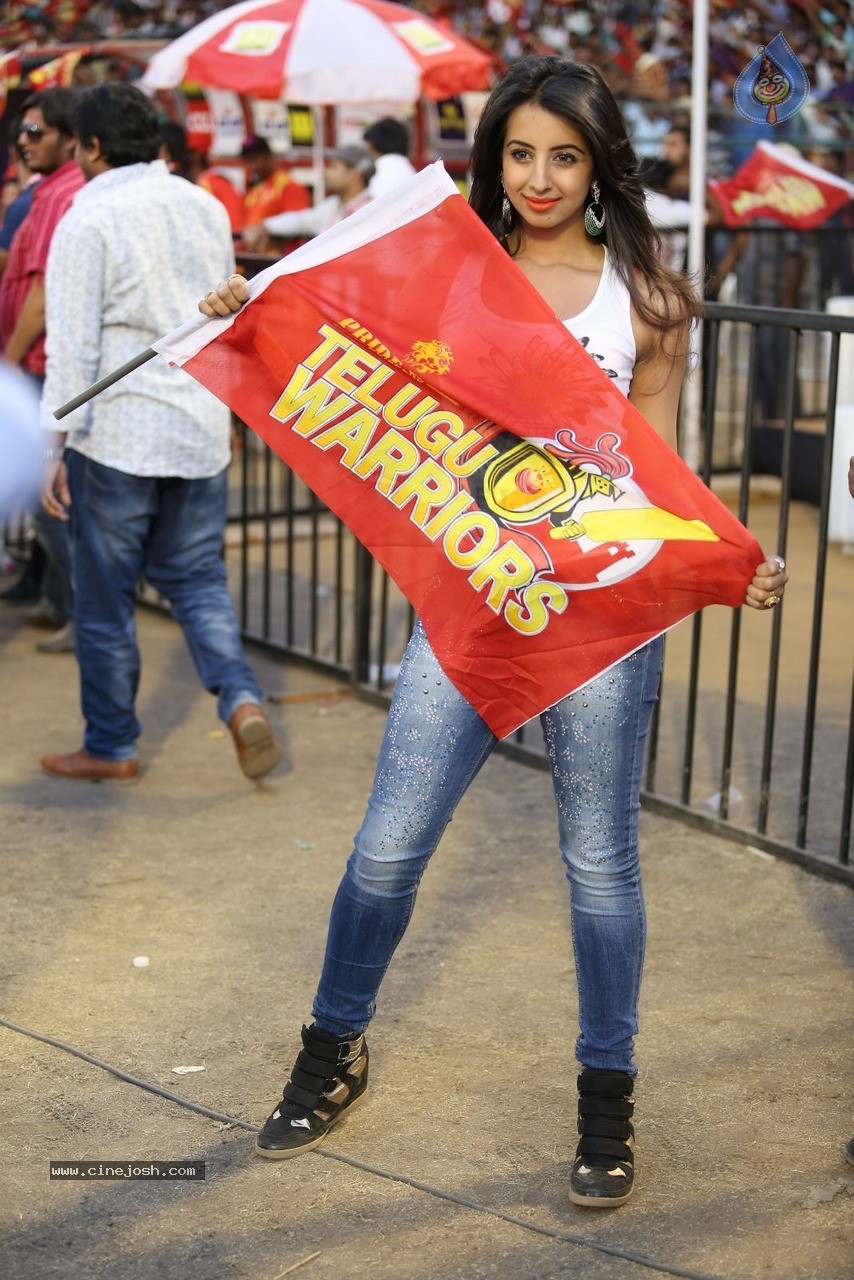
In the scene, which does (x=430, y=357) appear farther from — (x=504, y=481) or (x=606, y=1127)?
(x=606, y=1127)

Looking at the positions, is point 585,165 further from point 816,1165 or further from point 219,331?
point 816,1165

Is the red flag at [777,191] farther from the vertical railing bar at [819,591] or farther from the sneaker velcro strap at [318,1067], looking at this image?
the sneaker velcro strap at [318,1067]

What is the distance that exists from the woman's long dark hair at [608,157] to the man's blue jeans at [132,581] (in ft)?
8.06

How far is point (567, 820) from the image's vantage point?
3.13 m

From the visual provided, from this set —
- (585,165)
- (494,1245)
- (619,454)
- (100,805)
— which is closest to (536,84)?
(585,165)

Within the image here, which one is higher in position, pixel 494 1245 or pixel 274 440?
pixel 274 440

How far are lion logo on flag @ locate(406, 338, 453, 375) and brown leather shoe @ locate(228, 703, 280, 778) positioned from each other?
7.79 ft

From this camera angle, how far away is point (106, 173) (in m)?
5.21

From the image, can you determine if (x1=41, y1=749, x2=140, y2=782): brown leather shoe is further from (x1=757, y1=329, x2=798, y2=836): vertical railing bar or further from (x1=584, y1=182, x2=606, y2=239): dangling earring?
(x1=584, y1=182, x2=606, y2=239): dangling earring

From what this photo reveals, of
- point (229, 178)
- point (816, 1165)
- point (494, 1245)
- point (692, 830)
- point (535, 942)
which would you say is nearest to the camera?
point (494, 1245)

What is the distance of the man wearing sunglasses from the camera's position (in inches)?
241

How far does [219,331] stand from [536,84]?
0.79 meters

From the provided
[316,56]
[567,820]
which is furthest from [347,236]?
[316,56]

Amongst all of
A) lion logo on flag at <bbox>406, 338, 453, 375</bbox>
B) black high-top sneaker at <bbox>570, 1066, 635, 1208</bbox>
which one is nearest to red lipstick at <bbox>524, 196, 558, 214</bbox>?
lion logo on flag at <bbox>406, 338, 453, 375</bbox>
